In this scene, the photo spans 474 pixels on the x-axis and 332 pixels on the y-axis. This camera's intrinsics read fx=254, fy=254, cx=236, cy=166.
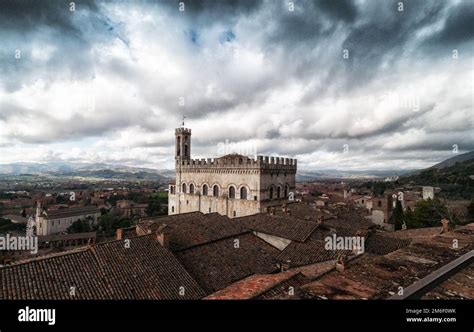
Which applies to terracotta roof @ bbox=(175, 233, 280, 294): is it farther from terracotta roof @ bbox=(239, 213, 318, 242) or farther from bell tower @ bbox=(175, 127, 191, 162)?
bell tower @ bbox=(175, 127, 191, 162)

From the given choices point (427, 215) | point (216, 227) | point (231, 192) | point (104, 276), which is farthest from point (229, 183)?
point (427, 215)

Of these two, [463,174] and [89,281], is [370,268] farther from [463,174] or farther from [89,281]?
[463,174]

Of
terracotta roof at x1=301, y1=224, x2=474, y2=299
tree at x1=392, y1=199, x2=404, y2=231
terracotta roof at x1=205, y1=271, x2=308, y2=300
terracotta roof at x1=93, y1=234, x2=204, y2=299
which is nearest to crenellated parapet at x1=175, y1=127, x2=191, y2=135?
terracotta roof at x1=93, y1=234, x2=204, y2=299

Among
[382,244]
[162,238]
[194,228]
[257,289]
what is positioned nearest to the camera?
[257,289]

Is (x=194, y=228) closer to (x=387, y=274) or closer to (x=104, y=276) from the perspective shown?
(x=104, y=276)

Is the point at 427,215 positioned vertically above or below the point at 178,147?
below
